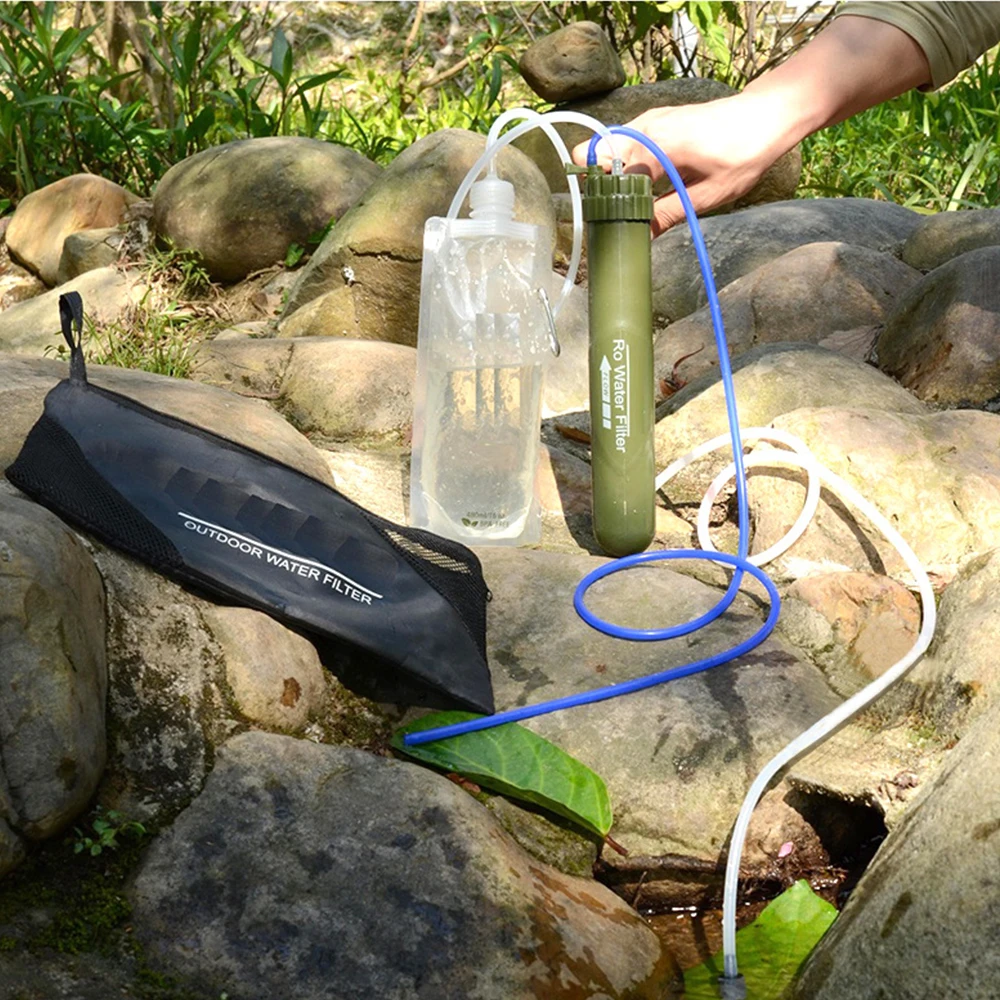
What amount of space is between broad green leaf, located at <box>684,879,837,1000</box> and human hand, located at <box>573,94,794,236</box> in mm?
1596

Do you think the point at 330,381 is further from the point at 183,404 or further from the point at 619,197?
the point at 619,197

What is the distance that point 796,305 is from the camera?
4230mm

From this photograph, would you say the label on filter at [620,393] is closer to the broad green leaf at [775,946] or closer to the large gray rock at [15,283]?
the broad green leaf at [775,946]

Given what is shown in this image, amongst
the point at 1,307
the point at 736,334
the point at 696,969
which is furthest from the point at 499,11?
the point at 696,969

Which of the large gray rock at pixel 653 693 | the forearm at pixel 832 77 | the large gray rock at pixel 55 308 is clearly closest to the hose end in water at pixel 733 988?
the large gray rock at pixel 653 693

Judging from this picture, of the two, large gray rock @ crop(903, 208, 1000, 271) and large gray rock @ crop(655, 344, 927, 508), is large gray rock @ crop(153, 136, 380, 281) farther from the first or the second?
large gray rock @ crop(655, 344, 927, 508)

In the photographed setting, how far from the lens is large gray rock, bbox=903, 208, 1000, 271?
15.2ft

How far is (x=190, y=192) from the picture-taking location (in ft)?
19.0

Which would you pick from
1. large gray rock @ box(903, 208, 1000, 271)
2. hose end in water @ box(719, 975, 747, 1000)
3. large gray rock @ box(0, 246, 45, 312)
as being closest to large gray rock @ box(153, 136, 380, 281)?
large gray rock @ box(0, 246, 45, 312)

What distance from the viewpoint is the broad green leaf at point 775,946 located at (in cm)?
183

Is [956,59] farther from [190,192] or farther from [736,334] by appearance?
[190,192]

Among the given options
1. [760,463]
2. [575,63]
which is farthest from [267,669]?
[575,63]

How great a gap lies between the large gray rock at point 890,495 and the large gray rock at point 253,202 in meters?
3.29

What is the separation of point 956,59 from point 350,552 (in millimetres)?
1961
